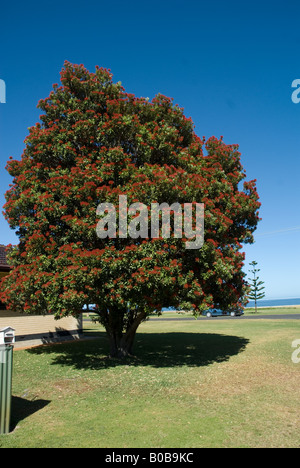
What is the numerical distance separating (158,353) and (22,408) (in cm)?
838

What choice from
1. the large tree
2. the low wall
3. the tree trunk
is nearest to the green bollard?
the large tree

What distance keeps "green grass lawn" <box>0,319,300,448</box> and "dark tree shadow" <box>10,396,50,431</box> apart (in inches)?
1.1

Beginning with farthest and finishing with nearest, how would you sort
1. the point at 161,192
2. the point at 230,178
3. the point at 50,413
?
the point at 230,178 < the point at 161,192 < the point at 50,413

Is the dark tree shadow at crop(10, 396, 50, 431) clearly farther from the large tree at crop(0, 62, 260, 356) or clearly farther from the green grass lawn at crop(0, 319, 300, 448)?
the large tree at crop(0, 62, 260, 356)

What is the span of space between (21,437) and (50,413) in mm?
1437

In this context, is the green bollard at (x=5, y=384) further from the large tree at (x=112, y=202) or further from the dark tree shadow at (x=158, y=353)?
the dark tree shadow at (x=158, y=353)

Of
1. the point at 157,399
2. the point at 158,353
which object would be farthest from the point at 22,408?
the point at 158,353

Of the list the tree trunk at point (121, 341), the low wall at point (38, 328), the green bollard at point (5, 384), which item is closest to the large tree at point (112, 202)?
the tree trunk at point (121, 341)

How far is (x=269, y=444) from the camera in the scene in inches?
212

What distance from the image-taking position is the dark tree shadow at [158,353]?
12.7 metres

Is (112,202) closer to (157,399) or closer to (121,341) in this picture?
(157,399)

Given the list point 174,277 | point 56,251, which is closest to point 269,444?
point 174,277

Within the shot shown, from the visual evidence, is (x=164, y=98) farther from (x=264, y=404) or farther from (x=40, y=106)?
(x=264, y=404)

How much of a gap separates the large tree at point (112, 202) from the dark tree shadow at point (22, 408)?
2.90 metres
